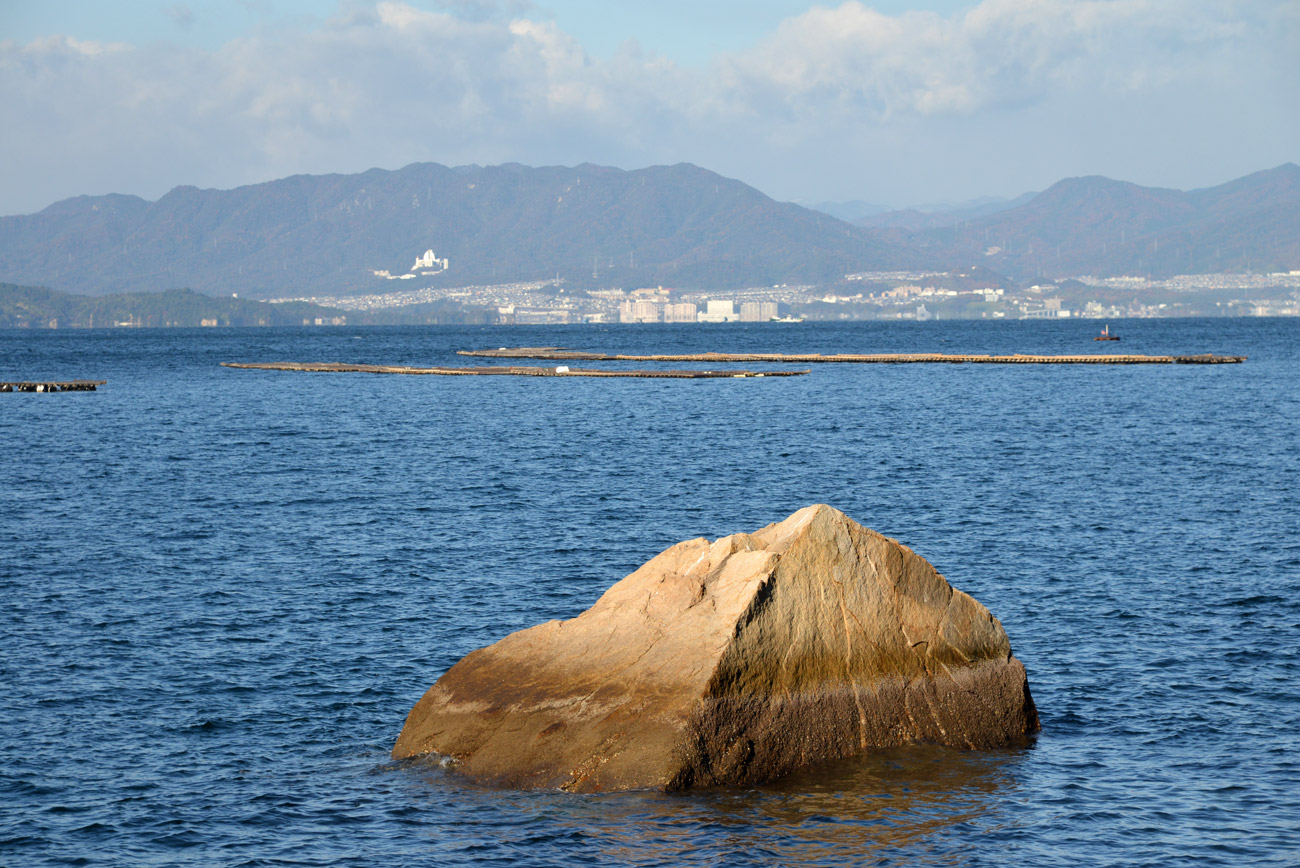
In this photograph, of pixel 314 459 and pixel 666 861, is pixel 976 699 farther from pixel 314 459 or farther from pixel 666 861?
pixel 314 459

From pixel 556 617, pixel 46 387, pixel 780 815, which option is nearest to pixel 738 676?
pixel 780 815

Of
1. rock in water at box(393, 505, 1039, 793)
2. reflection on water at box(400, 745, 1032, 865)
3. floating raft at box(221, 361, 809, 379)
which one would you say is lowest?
reflection on water at box(400, 745, 1032, 865)

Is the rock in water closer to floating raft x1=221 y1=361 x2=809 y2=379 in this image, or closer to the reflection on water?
the reflection on water

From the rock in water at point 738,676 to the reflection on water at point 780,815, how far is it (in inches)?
15.7

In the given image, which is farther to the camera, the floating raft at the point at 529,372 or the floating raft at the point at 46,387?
the floating raft at the point at 529,372

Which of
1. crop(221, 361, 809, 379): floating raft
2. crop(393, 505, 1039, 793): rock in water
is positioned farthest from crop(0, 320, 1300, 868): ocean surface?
crop(221, 361, 809, 379): floating raft

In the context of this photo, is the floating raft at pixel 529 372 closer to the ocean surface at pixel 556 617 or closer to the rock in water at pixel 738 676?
the ocean surface at pixel 556 617

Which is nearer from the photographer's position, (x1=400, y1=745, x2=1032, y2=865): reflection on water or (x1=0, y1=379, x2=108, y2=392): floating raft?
(x1=400, y1=745, x2=1032, y2=865): reflection on water

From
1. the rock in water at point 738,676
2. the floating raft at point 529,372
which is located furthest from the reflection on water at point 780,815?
the floating raft at point 529,372

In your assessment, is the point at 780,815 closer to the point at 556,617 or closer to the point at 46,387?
the point at 556,617

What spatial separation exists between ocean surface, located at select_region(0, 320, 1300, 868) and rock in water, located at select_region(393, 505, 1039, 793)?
1.76 feet

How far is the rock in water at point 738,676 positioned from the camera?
736 inches

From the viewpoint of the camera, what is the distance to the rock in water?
18703 mm

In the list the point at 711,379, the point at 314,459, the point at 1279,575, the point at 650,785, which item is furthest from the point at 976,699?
the point at 711,379
